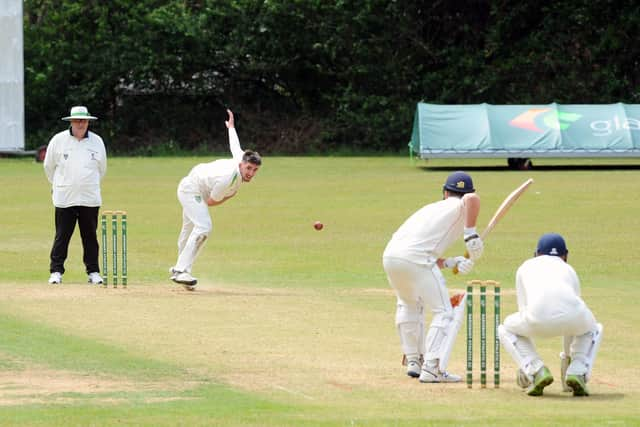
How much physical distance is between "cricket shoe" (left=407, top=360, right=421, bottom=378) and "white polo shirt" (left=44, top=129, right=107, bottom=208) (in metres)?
5.95

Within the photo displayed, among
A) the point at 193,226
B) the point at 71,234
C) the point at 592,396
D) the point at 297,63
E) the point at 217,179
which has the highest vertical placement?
→ the point at 297,63

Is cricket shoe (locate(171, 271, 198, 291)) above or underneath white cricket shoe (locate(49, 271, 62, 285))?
above

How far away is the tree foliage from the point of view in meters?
45.0

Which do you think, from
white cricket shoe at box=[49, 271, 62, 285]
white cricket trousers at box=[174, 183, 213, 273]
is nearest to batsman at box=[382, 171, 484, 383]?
white cricket trousers at box=[174, 183, 213, 273]

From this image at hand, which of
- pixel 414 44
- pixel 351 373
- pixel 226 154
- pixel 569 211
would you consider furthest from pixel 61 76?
pixel 351 373

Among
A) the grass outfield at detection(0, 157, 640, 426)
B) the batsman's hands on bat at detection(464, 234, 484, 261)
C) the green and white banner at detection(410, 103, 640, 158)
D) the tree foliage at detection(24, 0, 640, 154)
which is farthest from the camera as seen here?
the tree foliage at detection(24, 0, 640, 154)

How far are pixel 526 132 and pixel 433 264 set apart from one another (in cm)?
2631

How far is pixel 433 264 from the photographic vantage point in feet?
29.4

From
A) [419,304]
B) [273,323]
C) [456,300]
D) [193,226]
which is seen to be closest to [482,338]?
[456,300]

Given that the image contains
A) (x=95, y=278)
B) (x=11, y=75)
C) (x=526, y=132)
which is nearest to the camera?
(x=95, y=278)

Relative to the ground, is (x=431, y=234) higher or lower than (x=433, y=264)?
higher

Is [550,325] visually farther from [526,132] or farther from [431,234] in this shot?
[526,132]

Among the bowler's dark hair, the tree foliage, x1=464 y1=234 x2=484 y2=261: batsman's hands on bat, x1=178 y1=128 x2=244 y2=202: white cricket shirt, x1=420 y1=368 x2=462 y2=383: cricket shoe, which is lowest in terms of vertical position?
x1=420 y1=368 x2=462 y2=383: cricket shoe

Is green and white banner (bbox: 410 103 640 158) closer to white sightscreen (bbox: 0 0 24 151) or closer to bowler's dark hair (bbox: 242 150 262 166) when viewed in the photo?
white sightscreen (bbox: 0 0 24 151)
